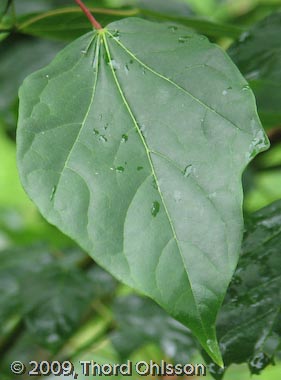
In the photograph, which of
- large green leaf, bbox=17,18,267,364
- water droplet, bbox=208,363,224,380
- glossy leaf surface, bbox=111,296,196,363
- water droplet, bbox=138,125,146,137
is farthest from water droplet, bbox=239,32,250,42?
glossy leaf surface, bbox=111,296,196,363

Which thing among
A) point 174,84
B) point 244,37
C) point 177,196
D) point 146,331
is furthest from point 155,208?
point 146,331

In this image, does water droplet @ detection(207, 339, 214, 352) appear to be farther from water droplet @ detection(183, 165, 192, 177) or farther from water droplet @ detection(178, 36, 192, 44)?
water droplet @ detection(178, 36, 192, 44)

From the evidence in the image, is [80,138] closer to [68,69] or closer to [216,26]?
[68,69]

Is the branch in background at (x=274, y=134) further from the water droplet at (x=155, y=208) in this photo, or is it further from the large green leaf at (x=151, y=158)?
the water droplet at (x=155, y=208)

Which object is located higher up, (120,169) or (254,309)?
(120,169)

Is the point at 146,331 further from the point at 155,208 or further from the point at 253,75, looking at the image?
the point at 155,208
